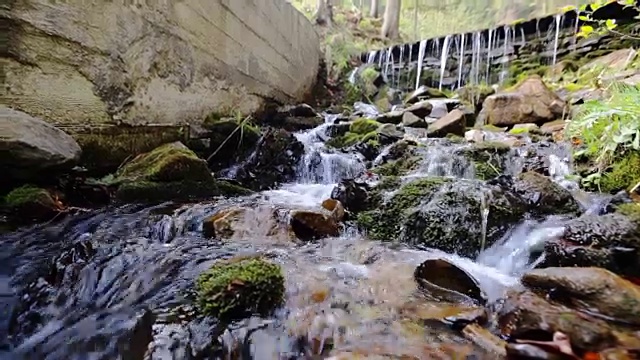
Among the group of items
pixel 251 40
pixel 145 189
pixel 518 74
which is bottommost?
pixel 145 189

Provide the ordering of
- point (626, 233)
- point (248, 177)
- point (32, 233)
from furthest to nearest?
point (248, 177) < point (32, 233) < point (626, 233)

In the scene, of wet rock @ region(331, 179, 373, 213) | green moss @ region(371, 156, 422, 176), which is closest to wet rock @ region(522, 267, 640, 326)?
wet rock @ region(331, 179, 373, 213)

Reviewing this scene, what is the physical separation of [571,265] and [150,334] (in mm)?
2428

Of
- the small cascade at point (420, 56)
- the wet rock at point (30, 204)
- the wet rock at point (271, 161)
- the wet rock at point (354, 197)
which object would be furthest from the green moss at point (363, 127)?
the small cascade at point (420, 56)

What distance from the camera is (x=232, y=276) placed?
1.93 m

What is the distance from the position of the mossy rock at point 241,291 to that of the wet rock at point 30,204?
1.74 metres

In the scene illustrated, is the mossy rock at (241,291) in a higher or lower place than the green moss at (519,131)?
lower

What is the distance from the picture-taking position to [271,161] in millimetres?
5238

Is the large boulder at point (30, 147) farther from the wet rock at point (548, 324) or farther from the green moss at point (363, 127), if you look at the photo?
the green moss at point (363, 127)

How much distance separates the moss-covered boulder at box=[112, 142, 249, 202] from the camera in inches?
143

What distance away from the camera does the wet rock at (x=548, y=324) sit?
5.11 feet

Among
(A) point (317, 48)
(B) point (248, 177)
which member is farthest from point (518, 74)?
(B) point (248, 177)

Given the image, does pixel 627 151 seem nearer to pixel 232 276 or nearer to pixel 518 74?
pixel 232 276

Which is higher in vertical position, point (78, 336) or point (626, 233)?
point (626, 233)
